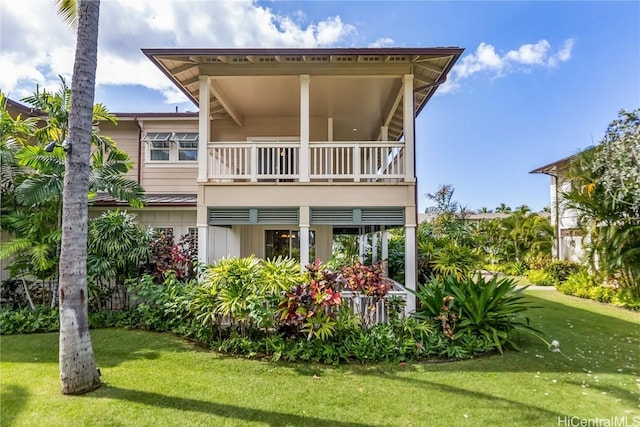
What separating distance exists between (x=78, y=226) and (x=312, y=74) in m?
5.53

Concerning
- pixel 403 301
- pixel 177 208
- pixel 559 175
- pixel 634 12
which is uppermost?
pixel 634 12

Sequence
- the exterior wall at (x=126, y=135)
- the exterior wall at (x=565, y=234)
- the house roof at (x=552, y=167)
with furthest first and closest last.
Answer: the house roof at (x=552, y=167) < the exterior wall at (x=565, y=234) < the exterior wall at (x=126, y=135)

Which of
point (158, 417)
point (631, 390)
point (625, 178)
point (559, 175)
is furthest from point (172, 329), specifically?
point (559, 175)

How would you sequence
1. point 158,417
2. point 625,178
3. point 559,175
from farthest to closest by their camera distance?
point 559,175 → point 625,178 → point 158,417

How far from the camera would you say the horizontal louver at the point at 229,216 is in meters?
7.67

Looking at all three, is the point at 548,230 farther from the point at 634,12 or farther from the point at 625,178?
the point at 634,12

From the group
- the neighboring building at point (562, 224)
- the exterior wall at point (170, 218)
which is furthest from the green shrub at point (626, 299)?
the exterior wall at point (170, 218)

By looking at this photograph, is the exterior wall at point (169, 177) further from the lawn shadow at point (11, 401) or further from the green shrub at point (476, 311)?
the green shrub at point (476, 311)

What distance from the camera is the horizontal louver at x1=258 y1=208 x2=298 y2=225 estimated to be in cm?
763

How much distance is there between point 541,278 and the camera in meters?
16.5

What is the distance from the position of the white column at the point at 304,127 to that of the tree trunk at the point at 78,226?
13.1 ft

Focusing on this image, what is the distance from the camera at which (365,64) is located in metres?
7.59

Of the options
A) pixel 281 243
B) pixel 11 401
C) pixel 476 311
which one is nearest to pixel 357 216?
pixel 476 311

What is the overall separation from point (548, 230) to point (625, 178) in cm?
1085
